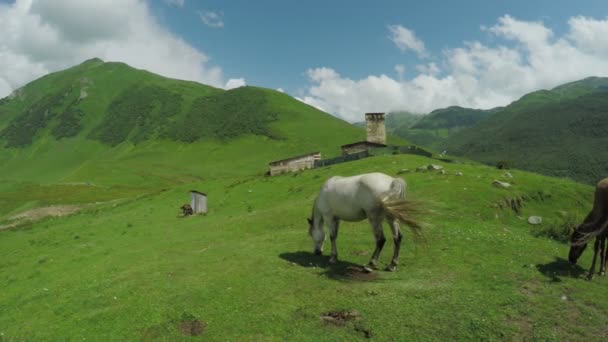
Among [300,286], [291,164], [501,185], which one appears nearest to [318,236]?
[300,286]

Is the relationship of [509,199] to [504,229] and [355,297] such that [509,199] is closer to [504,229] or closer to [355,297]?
[504,229]

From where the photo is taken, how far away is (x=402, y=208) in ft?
42.6

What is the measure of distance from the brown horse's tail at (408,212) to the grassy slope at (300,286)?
2.39 feet

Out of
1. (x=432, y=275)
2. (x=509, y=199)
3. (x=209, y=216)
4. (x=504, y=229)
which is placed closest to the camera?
(x=432, y=275)

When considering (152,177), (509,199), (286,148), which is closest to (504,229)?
(509,199)

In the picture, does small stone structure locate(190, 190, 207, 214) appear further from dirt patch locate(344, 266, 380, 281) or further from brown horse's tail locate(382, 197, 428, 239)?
brown horse's tail locate(382, 197, 428, 239)

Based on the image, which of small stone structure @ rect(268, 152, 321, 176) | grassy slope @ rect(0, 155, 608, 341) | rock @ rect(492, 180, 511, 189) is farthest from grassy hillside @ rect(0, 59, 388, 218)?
rock @ rect(492, 180, 511, 189)

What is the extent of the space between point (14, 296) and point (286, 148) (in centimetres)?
11880

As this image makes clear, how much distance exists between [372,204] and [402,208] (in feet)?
4.06

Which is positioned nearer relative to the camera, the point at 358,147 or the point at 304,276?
the point at 304,276

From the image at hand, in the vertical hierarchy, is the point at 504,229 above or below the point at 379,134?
below

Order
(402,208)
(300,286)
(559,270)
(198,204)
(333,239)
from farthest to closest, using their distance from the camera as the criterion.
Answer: (198,204), (333,239), (559,270), (402,208), (300,286)

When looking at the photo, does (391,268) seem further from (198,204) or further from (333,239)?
(198,204)

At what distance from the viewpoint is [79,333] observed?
1159cm
